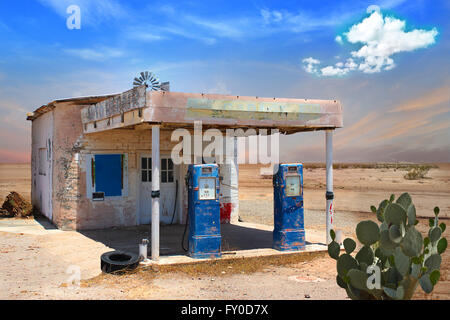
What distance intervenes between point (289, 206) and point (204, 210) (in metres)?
1.91

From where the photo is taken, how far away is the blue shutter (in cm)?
1232

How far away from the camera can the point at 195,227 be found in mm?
8422

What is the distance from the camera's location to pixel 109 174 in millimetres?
12398

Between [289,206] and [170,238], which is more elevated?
[289,206]

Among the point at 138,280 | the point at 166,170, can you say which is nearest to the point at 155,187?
the point at 138,280

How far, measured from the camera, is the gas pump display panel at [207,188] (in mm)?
8398

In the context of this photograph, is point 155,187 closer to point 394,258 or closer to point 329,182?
point 329,182

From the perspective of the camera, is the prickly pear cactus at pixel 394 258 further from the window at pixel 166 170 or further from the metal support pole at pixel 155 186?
the window at pixel 166 170

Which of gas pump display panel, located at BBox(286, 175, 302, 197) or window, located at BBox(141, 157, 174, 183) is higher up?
window, located at BBox(141, 157, 174, 183)

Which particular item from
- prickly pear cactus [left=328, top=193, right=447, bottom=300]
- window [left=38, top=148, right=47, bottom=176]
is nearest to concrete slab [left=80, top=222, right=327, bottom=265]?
prickly pear cactus [left=328, top=193, right=447, bottom=300]

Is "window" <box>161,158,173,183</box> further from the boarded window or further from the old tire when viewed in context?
the old tire

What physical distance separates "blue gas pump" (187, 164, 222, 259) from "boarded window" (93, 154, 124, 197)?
15.1 ft
